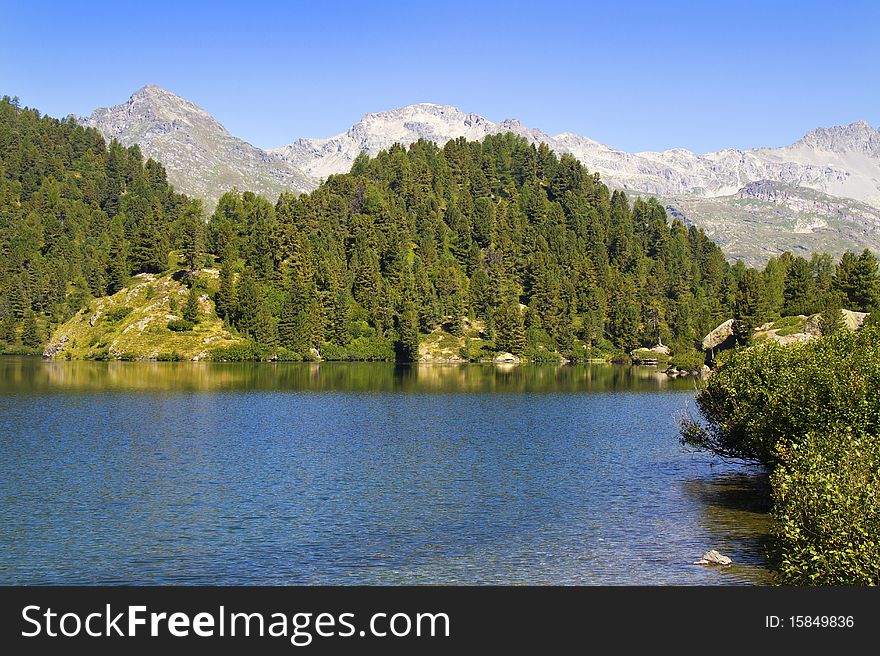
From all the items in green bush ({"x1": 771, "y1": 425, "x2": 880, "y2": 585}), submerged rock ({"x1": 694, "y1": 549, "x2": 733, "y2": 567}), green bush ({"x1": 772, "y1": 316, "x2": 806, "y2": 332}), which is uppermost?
green bush ({"x1": 772, "y1": 316, "x2": 806, "y2": 332})

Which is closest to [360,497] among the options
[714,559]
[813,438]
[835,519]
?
[714,559]

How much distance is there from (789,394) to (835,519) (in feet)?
75.3

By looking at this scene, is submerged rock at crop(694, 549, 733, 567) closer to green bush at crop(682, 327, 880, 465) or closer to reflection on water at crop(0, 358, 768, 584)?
reflection on water at crop(0, 358, 768, 584)

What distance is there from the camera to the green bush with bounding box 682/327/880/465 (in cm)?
5497

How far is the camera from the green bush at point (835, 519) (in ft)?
113

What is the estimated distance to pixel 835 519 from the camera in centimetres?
3544

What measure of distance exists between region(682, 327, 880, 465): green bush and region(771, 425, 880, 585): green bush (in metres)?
12.1

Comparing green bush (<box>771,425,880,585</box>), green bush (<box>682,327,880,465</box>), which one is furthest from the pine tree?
green bush (<box>771,425,880,585</box>)

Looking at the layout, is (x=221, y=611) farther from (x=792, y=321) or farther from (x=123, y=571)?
(x=792, y=321)

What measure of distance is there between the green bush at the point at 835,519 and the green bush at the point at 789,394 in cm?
1211

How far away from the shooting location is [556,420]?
112 meters

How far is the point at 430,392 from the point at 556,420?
1731 inches

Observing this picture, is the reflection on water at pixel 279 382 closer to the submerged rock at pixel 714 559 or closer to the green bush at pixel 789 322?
the green bush at pixel 789 322

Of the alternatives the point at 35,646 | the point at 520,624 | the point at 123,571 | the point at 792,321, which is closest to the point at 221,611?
the point at 35,646
